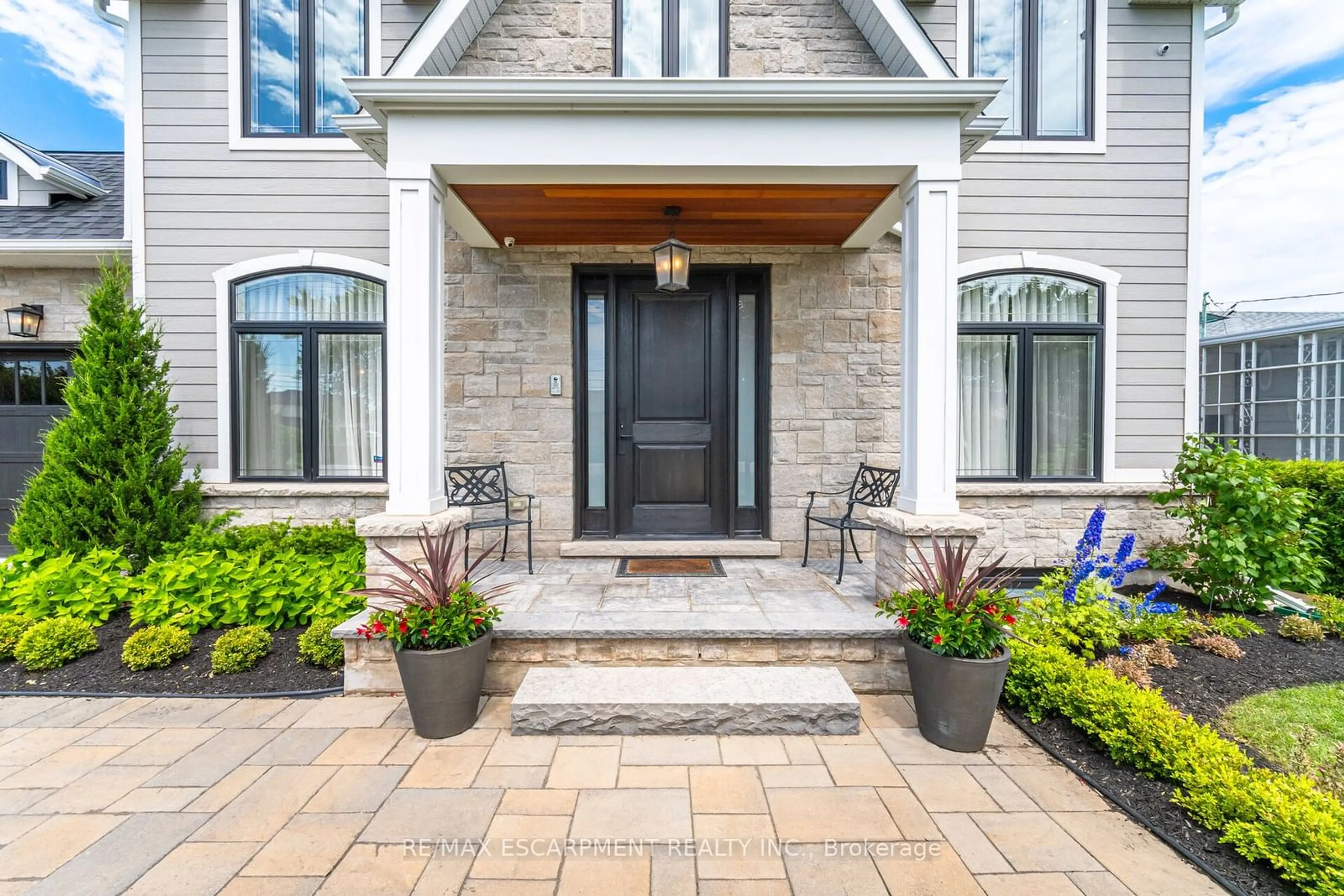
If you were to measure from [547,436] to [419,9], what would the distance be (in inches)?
143

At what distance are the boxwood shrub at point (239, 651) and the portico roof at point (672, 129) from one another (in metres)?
2.72

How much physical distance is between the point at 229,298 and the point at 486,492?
2.65 meters

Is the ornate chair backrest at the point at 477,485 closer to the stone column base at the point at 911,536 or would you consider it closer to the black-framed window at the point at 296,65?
the stone column base at the point at 911,536

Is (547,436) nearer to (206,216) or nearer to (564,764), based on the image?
(564,764)

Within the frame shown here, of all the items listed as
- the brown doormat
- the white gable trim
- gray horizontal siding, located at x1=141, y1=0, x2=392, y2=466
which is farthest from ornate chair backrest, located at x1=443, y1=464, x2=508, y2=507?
the white gable trim

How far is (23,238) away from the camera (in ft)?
16.1

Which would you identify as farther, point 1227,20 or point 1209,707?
point 1227,20

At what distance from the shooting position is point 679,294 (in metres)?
4.92

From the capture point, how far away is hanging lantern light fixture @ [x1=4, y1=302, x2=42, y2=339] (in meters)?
5.03

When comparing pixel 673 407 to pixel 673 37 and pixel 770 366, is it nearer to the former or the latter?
pixel 770 366

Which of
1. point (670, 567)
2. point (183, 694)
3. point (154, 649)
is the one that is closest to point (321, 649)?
point (183, 694)

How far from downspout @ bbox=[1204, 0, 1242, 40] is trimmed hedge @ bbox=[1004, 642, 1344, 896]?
211 inches

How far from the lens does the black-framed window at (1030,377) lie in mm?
4910

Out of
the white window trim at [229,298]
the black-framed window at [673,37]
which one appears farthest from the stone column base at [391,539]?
the black-framed window at [673,37]
